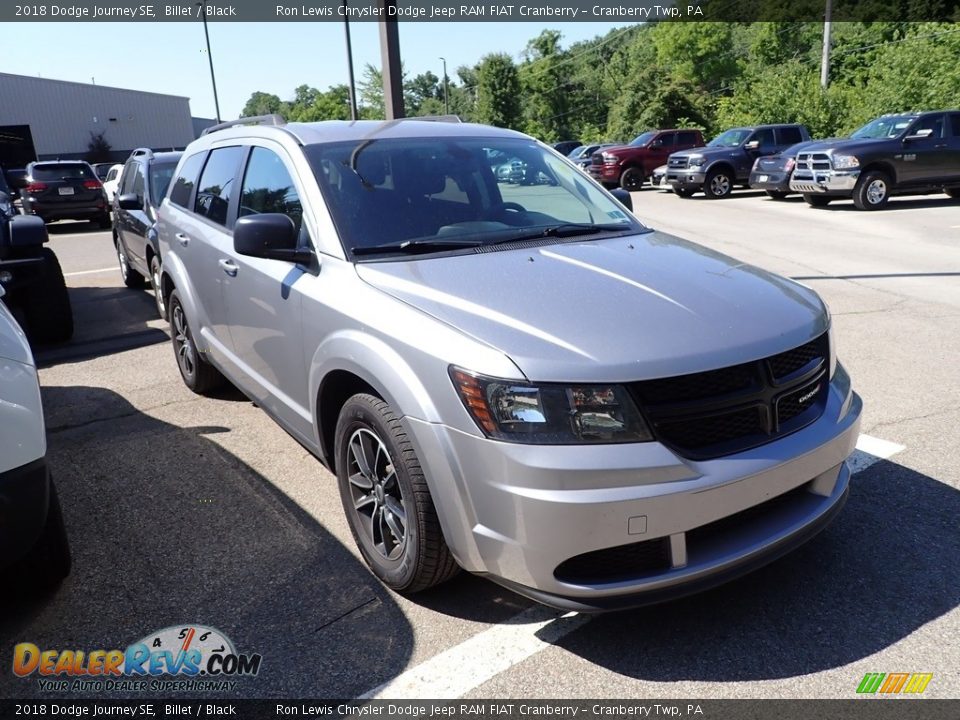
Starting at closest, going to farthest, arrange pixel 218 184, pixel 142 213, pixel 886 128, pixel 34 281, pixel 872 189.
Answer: pixel 218 184 → pixel 34 281 → pixel 142 213 → pixel 872 189 → pixel 886 128

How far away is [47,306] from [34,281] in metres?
0.25

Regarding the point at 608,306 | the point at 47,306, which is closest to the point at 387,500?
the point at 608,306

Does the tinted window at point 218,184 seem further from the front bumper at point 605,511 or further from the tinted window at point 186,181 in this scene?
the front bumper at point 605,511

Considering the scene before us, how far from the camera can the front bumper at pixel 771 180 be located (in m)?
18.6

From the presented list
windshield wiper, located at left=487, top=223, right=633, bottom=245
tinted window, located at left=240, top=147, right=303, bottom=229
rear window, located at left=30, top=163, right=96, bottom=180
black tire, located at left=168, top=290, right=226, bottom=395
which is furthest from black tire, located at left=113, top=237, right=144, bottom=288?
rear window, located at left=30, top=163, right=96, bottom=180

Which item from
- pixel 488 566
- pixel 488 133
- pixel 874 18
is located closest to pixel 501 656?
pixel 488 566

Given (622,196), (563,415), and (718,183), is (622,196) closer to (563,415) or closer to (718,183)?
(563,415)

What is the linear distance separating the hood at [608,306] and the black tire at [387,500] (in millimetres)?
482

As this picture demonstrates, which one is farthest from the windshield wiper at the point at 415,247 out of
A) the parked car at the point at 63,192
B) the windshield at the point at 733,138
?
the windshield at the point at 733,138

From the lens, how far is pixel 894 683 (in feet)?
8.05

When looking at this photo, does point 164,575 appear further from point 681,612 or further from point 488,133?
point 488,133

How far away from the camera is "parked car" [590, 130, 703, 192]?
25703 mm

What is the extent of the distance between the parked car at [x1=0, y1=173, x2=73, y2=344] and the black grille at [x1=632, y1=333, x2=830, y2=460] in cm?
625

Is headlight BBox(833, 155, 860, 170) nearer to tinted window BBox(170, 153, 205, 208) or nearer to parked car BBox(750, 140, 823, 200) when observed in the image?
parked car BBox(750, 140, 823, 200)
